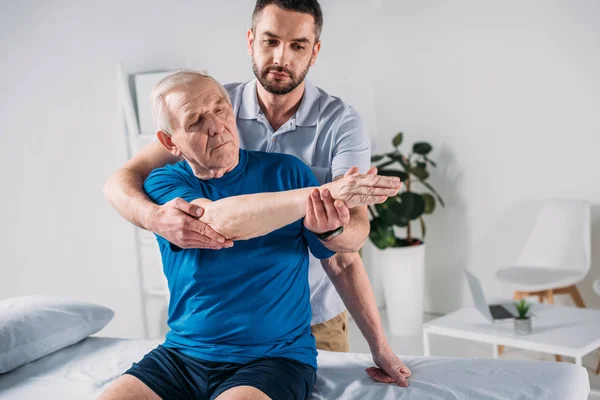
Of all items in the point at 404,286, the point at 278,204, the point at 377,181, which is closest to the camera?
the point at 377,181

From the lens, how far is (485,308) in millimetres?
3168

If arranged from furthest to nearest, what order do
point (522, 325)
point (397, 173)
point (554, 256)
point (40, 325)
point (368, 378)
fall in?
point (397, 173)
point (554, 256)
point (522, 325)
point (40, 325)
point (368, 378)

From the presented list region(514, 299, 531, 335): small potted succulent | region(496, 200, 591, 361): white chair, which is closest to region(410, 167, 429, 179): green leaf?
region(496, 200, 591, 361): white chair

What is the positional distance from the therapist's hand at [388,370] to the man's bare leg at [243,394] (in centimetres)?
38

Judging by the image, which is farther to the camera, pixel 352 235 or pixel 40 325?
pixel 40 325

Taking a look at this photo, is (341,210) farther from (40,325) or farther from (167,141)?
(40,325)

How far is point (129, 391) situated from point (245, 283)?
0.33 metres

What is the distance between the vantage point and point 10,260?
3189mm

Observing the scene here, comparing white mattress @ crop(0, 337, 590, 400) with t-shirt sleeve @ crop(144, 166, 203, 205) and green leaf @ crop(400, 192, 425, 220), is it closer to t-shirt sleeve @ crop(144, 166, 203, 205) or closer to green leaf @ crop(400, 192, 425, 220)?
t-shirt sleeve @ crop(144, 166, 203, 205)

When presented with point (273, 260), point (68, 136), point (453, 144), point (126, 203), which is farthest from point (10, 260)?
point (453, 144)

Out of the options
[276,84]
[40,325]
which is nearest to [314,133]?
[276,84]

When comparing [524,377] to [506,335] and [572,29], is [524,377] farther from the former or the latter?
[572,29]

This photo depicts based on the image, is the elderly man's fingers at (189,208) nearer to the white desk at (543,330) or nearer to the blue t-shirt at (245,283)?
the blue t-shirt at (245,283)

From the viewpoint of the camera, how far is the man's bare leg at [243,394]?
1.36 m
